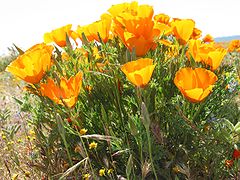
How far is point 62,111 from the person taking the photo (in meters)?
2.01

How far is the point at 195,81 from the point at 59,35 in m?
0.94

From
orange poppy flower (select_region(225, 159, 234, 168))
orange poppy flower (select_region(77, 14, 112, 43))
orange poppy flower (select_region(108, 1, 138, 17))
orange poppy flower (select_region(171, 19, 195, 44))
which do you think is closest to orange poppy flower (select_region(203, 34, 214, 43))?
orange poppy flower (select_region(171, 19, 195, 44))

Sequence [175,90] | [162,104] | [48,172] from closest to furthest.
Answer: [162,104] < [175,90] < [48,172]

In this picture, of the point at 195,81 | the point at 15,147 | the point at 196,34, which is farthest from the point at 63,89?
the point at 15,147

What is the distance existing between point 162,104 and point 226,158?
1.47 ft

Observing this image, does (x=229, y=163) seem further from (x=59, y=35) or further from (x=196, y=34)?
(x=59, y=35)

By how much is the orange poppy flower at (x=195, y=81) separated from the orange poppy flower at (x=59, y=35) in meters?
0.87

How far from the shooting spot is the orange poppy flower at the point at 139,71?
1437 millimetres

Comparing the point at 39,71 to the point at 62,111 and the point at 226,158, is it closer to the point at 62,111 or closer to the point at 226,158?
the point at 62,111

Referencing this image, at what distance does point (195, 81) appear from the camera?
160 cm

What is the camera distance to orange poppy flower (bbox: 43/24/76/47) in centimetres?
217

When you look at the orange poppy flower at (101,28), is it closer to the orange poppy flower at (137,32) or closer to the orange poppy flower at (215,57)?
the orange poppy flower at (137,32)

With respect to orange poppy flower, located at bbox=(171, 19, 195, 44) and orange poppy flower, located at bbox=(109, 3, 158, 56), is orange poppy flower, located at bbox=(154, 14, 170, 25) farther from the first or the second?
orange poppy flower, located at bbox=(109, 3, 158, 56)

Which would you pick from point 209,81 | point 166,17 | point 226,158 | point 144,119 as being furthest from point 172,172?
point 166,17
